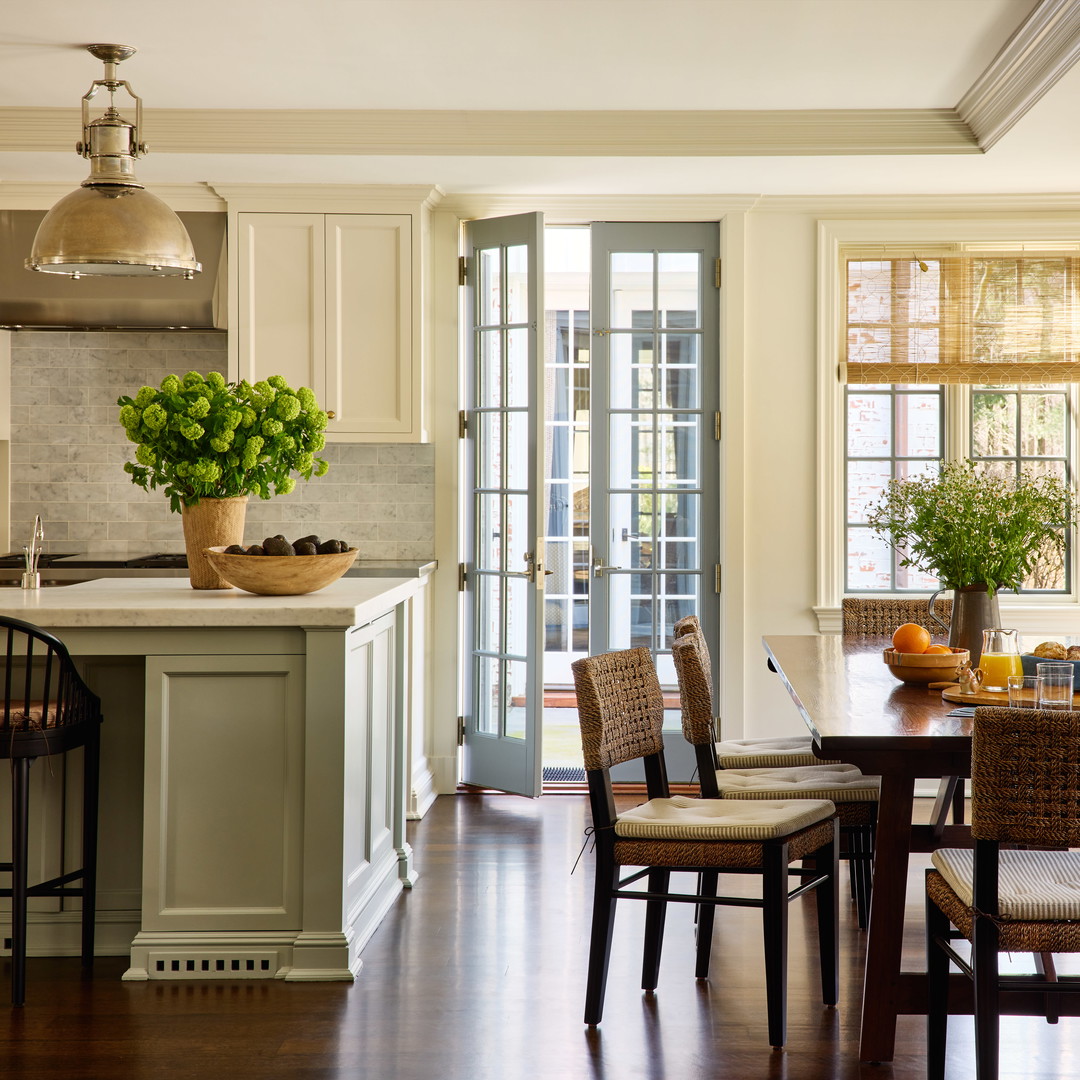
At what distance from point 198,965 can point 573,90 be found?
3.03 meters

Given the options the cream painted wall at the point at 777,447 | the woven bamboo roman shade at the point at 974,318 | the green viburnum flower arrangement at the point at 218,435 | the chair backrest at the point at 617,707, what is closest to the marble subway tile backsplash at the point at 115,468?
the cream painted wall at the point at 777,447

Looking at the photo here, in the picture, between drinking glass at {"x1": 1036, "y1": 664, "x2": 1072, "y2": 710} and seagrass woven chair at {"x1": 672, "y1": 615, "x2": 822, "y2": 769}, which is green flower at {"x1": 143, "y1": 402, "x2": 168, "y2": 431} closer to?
seagrass woven chair at {"x1": 672, "y1": 615, "x2": 822, "y2": 769}

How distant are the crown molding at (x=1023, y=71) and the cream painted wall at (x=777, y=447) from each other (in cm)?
99

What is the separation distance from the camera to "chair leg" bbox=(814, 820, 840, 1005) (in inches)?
108

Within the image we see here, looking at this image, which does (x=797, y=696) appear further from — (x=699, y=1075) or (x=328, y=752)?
(x=328, y=752)

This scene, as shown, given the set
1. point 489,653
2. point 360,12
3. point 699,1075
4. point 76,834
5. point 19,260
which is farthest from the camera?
point 489,653

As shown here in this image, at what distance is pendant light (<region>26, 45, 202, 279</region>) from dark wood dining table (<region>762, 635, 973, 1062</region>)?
2021mm

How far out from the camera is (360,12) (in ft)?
11.0

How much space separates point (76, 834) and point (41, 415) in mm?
2510

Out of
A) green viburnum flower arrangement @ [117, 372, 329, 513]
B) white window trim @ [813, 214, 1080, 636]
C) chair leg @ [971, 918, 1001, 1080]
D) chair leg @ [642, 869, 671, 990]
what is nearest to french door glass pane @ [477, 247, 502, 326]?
white window trim @ [813, 214, 1080, 636]

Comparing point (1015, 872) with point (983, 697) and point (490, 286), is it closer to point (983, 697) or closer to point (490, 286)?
point (983, 697)

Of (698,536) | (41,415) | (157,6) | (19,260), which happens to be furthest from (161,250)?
(698,536)

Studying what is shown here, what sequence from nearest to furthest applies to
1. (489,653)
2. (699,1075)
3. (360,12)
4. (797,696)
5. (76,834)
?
(699,1075), (797,696), (76,834), (360,12), (489,653)

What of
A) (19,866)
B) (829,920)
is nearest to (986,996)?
(829,920)
